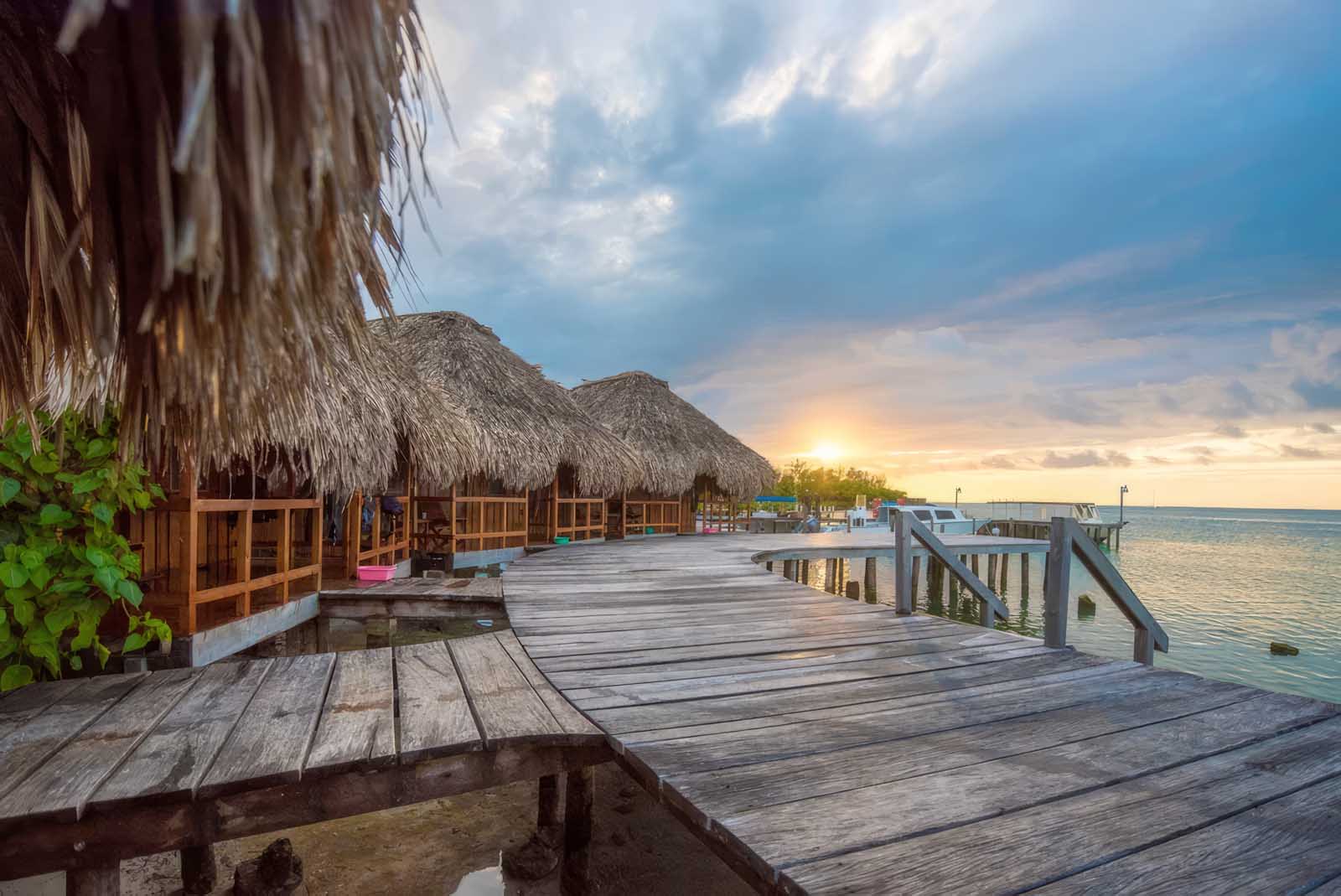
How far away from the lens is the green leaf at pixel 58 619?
8.77 ft

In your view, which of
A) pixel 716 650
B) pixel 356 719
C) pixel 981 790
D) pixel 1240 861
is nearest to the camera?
pixel 1240 861

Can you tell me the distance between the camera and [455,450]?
319 inches

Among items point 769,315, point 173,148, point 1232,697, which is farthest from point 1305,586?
point 173,148

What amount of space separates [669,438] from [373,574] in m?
9.12

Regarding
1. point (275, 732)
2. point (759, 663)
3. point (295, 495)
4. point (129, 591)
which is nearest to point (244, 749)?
point (275, 732)

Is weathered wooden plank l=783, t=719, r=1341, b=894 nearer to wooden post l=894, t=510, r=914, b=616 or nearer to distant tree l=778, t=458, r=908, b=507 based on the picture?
wooden post l=894, t=510, r=914, b=616

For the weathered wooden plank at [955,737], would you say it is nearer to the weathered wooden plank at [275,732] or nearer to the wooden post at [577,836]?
the weathered wooden plank at [275,732]

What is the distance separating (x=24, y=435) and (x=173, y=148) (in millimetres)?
2836

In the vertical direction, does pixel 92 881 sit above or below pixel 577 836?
above

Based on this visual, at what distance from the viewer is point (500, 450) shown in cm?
938

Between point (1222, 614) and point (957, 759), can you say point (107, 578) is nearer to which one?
point (957, 759)

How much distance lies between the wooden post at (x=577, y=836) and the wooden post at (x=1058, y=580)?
2.75m

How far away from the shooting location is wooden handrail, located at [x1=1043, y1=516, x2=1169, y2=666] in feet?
10.2

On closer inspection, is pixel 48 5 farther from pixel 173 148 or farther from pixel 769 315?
pixel 769 315
